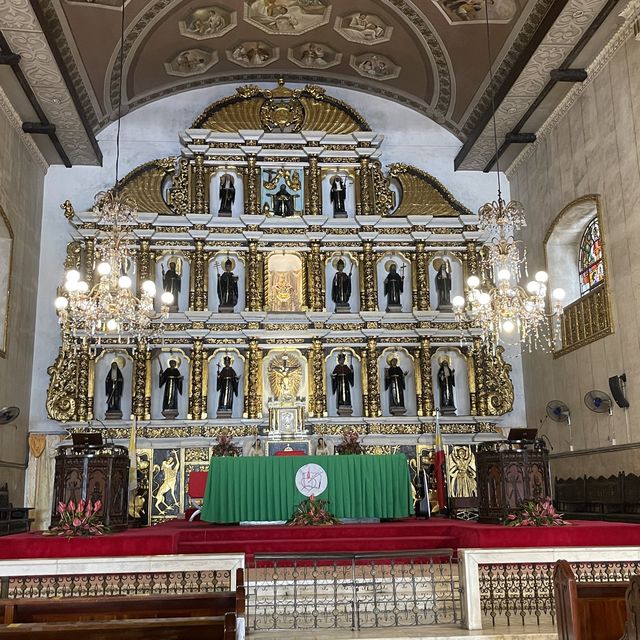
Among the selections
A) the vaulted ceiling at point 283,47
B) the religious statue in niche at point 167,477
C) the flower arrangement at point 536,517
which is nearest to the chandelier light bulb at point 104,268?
the vaulted ceiling at point 283,47

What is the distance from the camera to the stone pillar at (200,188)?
15883 mm

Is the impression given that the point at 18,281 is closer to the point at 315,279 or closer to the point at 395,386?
the point at 315,279

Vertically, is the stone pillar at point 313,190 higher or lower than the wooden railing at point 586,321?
higher

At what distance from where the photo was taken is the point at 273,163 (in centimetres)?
1636

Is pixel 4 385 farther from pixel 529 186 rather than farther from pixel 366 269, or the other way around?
pixel 529 186

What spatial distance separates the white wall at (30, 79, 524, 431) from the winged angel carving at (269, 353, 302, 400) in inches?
176

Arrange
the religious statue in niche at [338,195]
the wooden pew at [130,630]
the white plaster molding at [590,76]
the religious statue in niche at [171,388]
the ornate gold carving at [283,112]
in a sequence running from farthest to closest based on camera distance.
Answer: the ornate gold carving at [283,112] < the religious statue in niche at [338,195] < the religious statue in niche at [171,388] < the white plaster molding at [590,76] < the wooden pew at [130,630]

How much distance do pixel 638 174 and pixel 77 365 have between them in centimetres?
1067

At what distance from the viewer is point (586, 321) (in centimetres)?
1277

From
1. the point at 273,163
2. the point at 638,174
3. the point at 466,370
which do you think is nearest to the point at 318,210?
the point at 273,163

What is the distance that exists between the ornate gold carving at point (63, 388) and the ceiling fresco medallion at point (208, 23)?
6781 millimetres

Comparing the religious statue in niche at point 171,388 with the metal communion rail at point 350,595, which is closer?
the metal communion rail at point 350,595

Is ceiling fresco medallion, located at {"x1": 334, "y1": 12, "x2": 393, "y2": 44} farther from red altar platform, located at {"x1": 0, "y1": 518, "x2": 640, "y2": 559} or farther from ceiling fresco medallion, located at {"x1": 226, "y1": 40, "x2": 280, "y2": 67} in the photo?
red altar platform, located at {"x1": 0, "y1": 518, "x2": 640, "y2": 559}

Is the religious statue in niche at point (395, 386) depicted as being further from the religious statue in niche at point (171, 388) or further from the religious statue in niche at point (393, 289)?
the religious statue in niche at point (171, 388)
